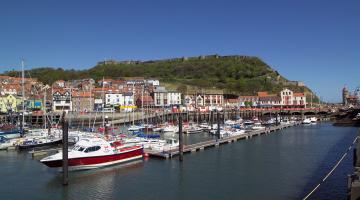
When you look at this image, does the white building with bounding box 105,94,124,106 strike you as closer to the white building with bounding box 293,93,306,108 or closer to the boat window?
the white building with bounding box 293,93,306,108

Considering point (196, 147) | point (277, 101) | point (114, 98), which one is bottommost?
point (196, 147)

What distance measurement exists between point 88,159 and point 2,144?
1711cm

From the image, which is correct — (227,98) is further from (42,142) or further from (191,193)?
(191,193)

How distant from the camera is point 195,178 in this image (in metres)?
28.2

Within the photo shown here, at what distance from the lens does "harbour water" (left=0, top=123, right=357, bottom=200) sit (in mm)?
23984

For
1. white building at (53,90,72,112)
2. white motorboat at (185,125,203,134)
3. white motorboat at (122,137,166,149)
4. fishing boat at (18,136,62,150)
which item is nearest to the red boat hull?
white motorboat at (122,137,166,149)

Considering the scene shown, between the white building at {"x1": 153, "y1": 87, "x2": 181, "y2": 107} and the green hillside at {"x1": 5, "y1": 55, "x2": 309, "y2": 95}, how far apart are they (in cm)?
3051

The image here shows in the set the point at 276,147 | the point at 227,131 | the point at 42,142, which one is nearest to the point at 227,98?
the point at 227,131

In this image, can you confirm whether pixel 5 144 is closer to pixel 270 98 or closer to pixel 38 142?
pixel 38 142

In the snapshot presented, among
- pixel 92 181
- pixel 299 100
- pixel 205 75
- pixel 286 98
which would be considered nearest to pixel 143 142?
pixel 92 181

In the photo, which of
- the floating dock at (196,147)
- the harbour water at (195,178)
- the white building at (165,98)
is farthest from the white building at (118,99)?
the harbour water at (195,178)

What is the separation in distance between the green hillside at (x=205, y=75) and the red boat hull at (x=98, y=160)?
371 ft

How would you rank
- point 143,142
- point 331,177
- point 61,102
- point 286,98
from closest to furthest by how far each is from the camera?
point 331,177
point 143,142
point 61,102
point 286,98

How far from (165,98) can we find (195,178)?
87705 millimetres
